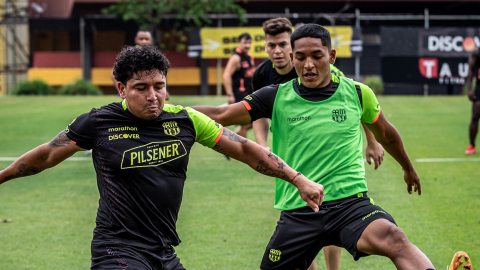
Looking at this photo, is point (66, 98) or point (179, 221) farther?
point (66, 98)

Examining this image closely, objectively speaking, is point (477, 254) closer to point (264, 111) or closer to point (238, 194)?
point (264, 111)

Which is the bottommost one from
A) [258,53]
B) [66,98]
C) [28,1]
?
[66,98]

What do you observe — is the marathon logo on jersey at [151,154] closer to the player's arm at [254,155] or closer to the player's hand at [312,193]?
the player's arm at [254,155]

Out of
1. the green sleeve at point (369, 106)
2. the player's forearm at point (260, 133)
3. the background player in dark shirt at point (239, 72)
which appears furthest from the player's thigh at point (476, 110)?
the green sleeve at point (369, 106)

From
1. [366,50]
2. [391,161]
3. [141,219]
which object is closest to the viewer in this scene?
[141,219]

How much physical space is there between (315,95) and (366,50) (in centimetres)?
2819

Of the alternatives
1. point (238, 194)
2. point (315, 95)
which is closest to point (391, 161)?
point (238, 194)

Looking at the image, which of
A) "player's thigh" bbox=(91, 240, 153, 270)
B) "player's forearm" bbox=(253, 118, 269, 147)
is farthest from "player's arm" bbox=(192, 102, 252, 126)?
"player's forearm" bbox=(253, 118, 269, 147)

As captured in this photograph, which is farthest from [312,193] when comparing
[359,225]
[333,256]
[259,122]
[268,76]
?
[259,122]

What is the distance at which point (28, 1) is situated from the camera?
36.9m

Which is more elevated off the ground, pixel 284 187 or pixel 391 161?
pixel 284 187

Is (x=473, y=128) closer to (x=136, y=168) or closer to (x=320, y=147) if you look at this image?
(x=320, y=147)

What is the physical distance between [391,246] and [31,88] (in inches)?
1127

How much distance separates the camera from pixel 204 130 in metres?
4.17
